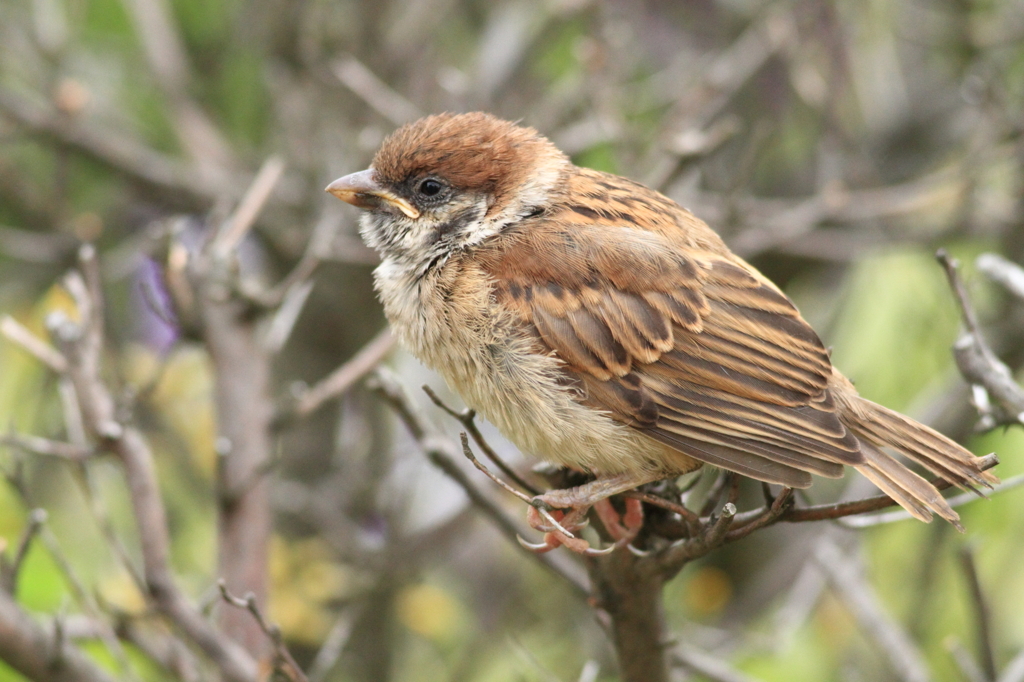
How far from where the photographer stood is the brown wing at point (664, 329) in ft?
8.42

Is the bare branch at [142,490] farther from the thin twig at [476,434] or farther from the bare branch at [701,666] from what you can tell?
the bare branch at [701,666]

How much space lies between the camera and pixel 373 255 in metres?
4.32

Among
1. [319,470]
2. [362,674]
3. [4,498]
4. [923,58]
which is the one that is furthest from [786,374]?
[923,58]

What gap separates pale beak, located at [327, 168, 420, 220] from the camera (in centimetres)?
299

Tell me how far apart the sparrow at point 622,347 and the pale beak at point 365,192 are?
106mm

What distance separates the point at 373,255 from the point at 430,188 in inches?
53.0

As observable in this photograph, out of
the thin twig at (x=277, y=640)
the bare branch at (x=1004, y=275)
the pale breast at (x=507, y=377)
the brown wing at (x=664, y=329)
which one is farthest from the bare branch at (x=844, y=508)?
the thin twig at (x=277, y=640)

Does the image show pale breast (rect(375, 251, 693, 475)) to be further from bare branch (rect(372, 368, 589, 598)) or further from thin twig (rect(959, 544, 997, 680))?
thin twig (rect(959, 544, 997, 680))

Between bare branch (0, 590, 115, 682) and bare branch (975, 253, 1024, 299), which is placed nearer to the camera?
bare branch (0, 590, 115, 682)

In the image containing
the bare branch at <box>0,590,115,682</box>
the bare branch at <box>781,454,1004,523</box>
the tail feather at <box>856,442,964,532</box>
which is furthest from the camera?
the bare branch at <box>0,590,115,682</box>

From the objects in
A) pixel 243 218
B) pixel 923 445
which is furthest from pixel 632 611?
pixel 243 218

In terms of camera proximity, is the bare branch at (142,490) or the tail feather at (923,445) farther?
the bare branch at (142,490)

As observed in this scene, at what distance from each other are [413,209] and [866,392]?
9.43ft

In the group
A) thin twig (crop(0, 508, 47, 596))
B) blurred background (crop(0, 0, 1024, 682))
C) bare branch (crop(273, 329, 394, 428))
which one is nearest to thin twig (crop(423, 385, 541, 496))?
bare branch (crop(273, 329, 394, 428))
